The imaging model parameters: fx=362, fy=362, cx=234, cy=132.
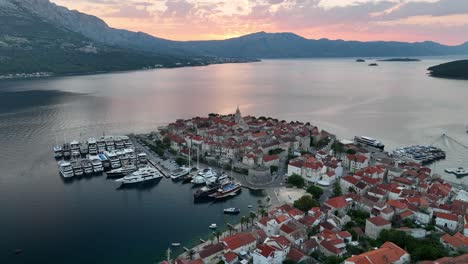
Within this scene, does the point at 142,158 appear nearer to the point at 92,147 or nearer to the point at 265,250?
the point at 92,147

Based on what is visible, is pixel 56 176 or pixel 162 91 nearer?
pixel 56 176

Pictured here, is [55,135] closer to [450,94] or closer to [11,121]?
[11,121]

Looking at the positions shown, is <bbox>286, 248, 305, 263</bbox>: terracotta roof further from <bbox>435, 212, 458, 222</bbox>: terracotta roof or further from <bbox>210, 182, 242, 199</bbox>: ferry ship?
<bbox>210, 182, 242, 199</bbox>: ferry ship

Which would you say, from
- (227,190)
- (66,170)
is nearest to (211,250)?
(227,190)

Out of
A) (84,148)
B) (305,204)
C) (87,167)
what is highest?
(305,204)

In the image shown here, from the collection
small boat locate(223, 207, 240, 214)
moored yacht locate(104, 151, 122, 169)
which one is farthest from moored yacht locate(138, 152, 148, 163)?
small boat locate(223, 207, 240, 214)

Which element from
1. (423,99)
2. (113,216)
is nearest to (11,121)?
(113,216)
